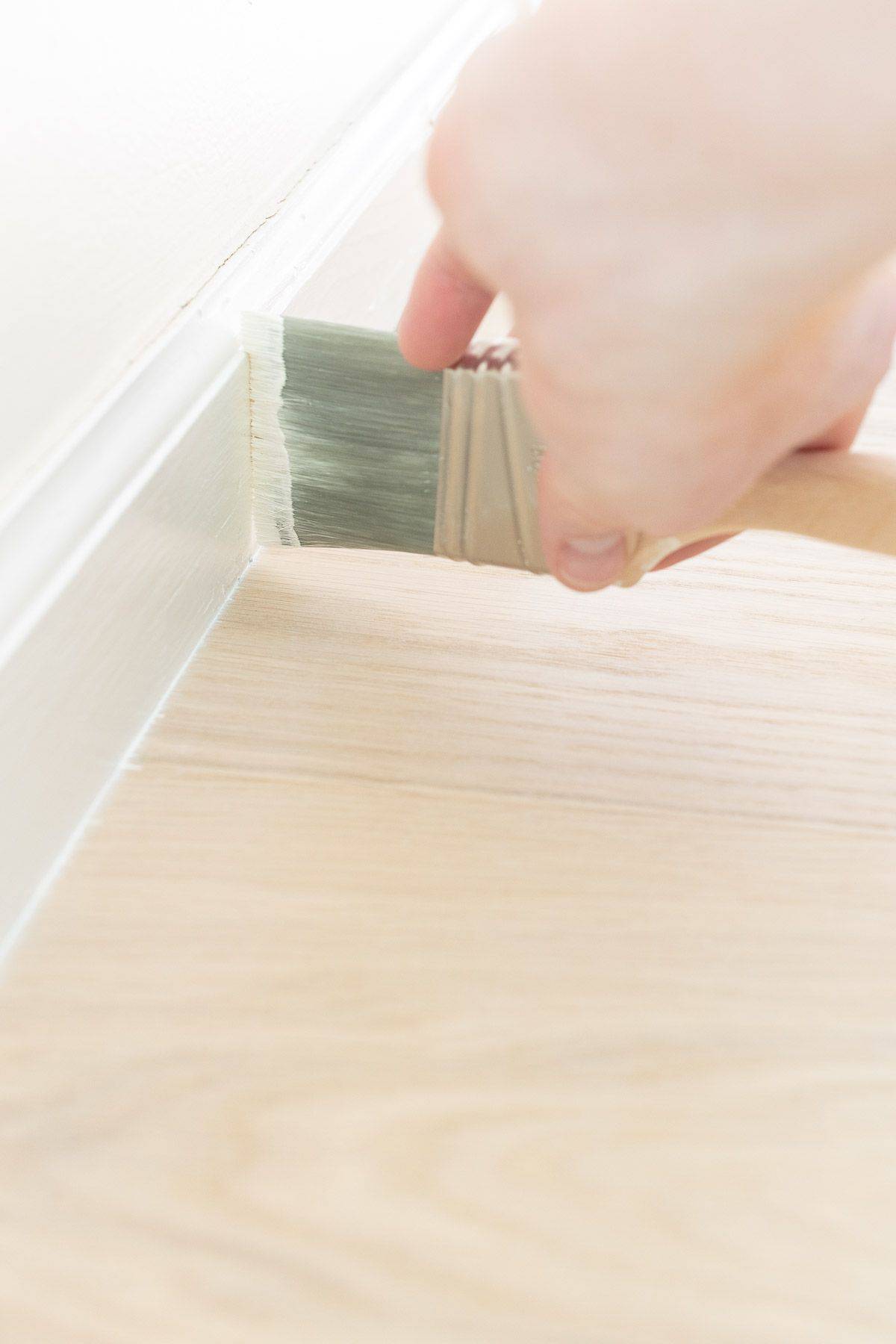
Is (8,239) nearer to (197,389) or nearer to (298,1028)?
(197,389)

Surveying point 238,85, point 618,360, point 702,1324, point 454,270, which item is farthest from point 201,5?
point 702,1324

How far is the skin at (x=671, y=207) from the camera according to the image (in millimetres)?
304

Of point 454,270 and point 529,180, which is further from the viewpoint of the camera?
point 454,270

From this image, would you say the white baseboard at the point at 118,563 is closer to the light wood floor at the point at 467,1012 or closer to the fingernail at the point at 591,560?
the light wood floor at the point at 467,1012

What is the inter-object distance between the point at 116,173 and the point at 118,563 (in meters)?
0.14

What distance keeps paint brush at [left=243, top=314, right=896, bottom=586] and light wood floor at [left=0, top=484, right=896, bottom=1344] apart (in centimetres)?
5

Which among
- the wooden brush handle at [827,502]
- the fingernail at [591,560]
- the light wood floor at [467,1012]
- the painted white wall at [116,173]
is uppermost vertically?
the painted white wall at [116,173]

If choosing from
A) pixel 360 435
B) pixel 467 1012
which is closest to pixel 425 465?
pixel 360 435

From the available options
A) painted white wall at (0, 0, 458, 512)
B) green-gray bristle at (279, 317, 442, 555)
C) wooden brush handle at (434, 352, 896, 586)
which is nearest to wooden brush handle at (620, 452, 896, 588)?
wooden brush handle at (434, 352, 896, 586)

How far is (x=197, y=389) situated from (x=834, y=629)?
31cm

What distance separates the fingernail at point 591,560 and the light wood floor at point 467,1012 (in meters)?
0.05

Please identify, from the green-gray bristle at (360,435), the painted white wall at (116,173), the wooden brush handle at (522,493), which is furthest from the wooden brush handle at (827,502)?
the painted white wall at (116,173)

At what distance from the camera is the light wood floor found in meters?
0.28

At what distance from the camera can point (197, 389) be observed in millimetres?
494
